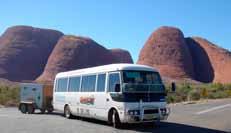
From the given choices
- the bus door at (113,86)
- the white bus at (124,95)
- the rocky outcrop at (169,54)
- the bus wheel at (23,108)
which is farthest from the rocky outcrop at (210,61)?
the bus door at (113,86)

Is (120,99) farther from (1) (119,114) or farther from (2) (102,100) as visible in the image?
(2) (102,100)

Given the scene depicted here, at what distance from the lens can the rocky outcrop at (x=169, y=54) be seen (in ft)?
314

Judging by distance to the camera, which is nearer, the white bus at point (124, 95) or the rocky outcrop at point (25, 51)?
the white bus at point (124, 95)

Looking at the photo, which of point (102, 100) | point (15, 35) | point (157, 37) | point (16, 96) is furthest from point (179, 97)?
point (15, 35)

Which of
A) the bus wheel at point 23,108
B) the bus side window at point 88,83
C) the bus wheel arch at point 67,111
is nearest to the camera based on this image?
the bus side window at point 88,83

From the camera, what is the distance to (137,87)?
14.7 m

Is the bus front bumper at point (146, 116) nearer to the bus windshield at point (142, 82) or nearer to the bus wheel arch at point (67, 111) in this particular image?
the bus windshield at point (142, 82)

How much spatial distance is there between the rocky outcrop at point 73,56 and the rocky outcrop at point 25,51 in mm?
5233

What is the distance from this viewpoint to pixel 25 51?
10562 centimetres

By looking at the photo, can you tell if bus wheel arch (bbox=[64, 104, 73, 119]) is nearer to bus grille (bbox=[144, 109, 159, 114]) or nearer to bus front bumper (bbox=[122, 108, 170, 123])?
bus front bumper (bbox=[122, 108, 170, 123])

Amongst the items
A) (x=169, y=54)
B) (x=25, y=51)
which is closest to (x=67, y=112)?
(x=169, y=54)

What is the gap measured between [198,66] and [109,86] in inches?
3481

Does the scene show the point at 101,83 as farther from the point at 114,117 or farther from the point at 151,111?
the point at 151,111

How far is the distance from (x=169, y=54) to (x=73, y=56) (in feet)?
81.9
